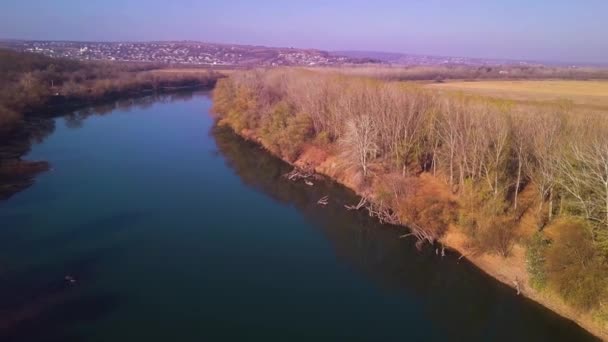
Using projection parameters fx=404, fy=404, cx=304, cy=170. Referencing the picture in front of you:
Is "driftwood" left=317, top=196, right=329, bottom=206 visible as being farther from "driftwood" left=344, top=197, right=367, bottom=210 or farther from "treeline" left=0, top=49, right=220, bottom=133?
"treeline" left=0, top=49, right=220, bottom=133

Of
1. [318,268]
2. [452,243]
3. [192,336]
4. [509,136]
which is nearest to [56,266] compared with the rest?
[192,336]

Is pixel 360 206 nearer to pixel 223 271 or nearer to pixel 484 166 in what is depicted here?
pixel 484 166

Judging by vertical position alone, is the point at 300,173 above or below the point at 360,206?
above

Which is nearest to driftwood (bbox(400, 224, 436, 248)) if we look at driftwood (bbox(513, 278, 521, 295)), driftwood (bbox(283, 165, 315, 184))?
driftwood (bbox(513, 278, 521, 295))

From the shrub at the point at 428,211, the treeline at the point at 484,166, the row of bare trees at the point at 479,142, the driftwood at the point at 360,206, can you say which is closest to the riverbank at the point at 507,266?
the treeline at the point at 484,166

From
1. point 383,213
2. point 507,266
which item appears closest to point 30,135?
point 383,213

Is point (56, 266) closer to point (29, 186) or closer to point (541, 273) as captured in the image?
point (29, 186)

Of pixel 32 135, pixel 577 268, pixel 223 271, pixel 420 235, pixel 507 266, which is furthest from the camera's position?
pixel 32 135
